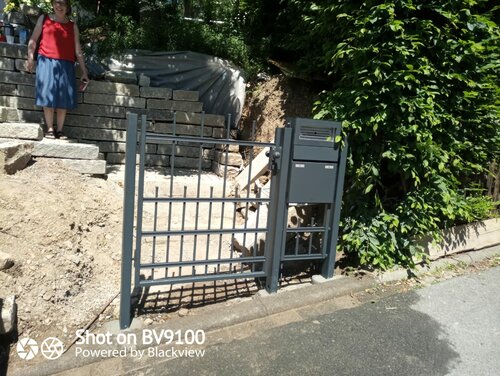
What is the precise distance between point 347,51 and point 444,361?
2430 mm

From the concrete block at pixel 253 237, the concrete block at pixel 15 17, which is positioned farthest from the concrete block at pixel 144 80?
the concrete block at pixel 253 237

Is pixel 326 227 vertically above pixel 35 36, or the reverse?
pixel 35 36

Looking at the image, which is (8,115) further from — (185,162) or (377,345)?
(377,345)

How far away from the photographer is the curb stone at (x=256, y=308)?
2396 mm

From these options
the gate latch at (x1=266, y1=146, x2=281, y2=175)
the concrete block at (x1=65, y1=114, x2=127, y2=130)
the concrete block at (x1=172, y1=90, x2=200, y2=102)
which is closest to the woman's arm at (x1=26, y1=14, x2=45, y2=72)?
the concrete block at (x1=65, y1=114, x2=127, y2=130)

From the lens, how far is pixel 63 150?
14.7 feet

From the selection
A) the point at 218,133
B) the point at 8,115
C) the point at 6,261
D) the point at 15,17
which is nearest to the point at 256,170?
the point at 218,133

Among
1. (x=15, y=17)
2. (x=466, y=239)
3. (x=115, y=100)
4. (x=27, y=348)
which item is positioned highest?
(x=15, y=17)

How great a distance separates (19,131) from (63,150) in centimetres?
50

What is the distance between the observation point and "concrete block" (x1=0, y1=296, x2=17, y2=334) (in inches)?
95.3

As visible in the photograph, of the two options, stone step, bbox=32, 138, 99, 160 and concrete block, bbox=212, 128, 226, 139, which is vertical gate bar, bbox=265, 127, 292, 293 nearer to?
stone step, bbox=32, 138, 99, 160

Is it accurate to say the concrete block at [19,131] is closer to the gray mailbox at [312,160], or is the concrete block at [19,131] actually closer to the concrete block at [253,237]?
the concrete block at [253,237]

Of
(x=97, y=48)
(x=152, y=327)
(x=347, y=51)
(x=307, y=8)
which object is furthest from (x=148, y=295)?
(x=97, y=48)

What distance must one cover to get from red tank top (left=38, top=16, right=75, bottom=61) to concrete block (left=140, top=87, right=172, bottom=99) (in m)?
1.38
